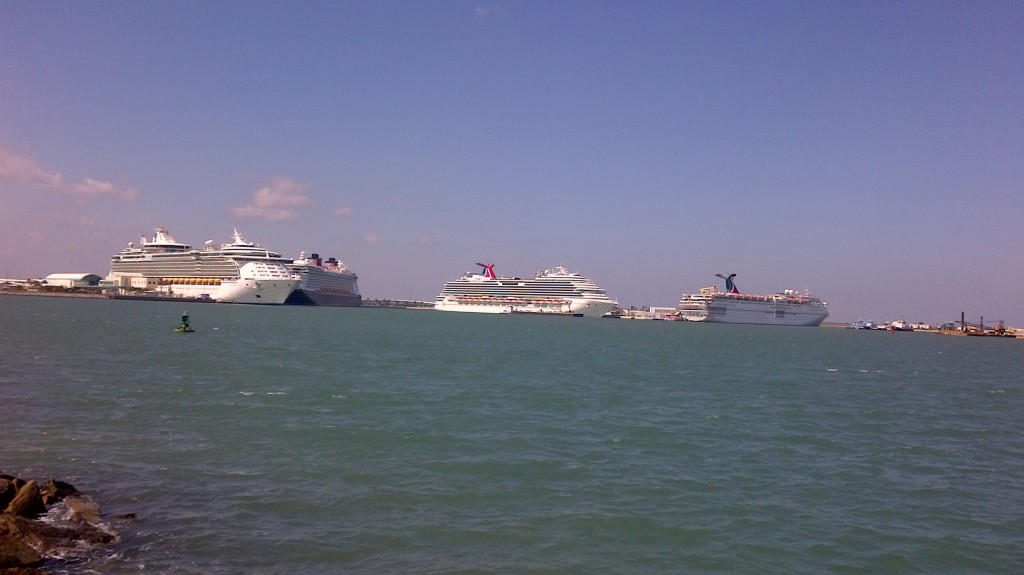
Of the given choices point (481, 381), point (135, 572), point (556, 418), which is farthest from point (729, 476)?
point (481, 381)

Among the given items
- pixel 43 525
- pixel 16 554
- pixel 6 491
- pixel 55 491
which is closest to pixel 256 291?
pixel 55 491

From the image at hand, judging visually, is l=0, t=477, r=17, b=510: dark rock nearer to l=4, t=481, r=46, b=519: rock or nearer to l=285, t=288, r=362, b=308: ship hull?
l=4, t=481, r=46, b=519: rock

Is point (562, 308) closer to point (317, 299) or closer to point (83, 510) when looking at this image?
point (317, 299)

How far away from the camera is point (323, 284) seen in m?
135

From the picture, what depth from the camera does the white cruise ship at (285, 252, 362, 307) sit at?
12729 centimetres

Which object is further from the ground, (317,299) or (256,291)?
(256,291)

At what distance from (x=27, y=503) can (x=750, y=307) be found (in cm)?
14558

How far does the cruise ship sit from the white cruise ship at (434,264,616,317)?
1776 centimetres

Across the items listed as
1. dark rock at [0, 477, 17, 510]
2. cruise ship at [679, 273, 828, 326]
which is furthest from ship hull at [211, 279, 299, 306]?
dark rock at [0, 477, 17, 510]

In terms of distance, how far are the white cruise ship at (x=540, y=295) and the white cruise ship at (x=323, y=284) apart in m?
24.9

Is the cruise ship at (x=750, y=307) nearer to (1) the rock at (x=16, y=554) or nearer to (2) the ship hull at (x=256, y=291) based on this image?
(2) the ship hull at (x=256, y=291)

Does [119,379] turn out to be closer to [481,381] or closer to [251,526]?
[481,381]

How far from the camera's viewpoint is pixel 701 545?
11492 millimetres

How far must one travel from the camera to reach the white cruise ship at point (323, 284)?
418 feet
